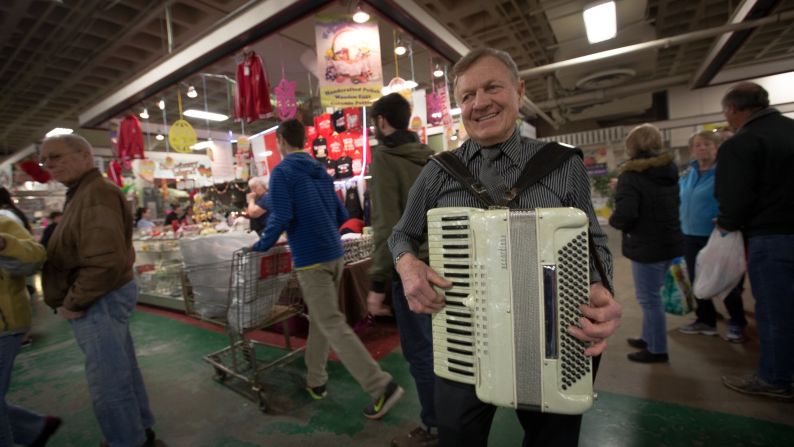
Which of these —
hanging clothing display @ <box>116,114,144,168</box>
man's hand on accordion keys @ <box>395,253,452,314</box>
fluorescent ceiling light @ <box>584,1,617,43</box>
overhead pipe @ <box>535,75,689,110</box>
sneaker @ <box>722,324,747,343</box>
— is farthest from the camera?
overhead pipe @ <box>535,75,689,110</box>

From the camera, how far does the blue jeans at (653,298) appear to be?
2814 mm

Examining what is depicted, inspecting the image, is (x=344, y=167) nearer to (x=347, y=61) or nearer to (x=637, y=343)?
(x=347, y=61)

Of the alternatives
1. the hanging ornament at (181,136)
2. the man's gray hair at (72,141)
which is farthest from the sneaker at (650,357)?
the hanging ornament at (181,136)

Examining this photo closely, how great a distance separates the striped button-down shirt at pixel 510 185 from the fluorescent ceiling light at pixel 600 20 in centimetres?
487

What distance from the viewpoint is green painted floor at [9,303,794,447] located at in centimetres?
214

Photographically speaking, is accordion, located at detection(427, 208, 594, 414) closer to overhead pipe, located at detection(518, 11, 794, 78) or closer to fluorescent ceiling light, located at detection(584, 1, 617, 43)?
overhead pipe, located at detection(518, 11, 794, 78)

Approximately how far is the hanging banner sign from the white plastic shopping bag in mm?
3140

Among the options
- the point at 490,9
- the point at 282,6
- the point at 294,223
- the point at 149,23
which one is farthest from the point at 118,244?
the point at 490,9

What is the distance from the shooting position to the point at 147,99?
5.97m

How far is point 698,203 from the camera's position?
3.55 m

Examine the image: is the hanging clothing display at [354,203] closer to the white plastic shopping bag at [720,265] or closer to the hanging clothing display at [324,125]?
the hanging clothing display at [324,125]

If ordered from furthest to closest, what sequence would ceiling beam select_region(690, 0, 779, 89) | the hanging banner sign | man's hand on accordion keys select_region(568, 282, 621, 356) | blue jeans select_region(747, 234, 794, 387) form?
ceiling beam select_region(690, 0, 779, 89) → the hanging banner sign → blue jeans select_region(747, 234, 794, 387) → man's hand on accordion keys select_region(568, 282, 621, 356)

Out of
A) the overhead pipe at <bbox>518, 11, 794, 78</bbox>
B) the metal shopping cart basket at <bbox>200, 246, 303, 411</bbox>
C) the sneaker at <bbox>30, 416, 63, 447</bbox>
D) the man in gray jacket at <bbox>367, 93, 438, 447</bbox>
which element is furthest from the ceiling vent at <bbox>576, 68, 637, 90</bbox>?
the sneaker at <bbox>30, 416, 63, 447</bbox>

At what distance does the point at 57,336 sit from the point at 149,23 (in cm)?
444
